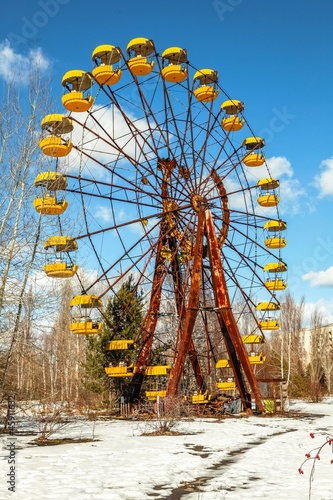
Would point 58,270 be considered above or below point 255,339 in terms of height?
above

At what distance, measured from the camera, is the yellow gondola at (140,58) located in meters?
21.5

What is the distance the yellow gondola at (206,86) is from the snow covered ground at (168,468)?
14.7 meters

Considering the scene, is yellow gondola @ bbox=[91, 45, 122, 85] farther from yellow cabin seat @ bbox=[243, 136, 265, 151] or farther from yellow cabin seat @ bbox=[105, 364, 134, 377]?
yellow cabin seat @ bbox=[105, 364, 134, 377]

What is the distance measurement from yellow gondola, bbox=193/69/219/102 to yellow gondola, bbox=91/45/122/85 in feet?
14.3

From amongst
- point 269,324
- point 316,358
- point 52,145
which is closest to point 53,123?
point 52,145

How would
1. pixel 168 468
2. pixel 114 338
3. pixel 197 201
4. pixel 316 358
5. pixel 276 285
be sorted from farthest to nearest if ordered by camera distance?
1. pixel 316 358
2. pixel 276 285
3. pixel 114 338
4. pixel 197 201
5. pixel 168 468

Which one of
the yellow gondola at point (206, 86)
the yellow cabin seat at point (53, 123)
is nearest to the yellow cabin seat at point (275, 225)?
the yellow gondola at point (206, 86)

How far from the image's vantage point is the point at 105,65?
2067 centimetres

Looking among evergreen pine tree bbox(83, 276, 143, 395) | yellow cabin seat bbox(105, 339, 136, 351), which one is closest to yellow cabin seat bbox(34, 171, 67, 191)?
yellow cabin seat bbox(105, 339, 136, 351)

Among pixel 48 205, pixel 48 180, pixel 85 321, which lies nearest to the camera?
pixel 48 180

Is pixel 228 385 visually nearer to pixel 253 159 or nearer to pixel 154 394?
pixel 154 394

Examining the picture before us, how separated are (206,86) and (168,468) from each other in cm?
1804

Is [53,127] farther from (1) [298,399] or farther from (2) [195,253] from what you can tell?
(1) [298,399]

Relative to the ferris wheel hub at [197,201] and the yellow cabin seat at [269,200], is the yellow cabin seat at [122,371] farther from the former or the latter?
the yellow cabin seat at [269,200]
